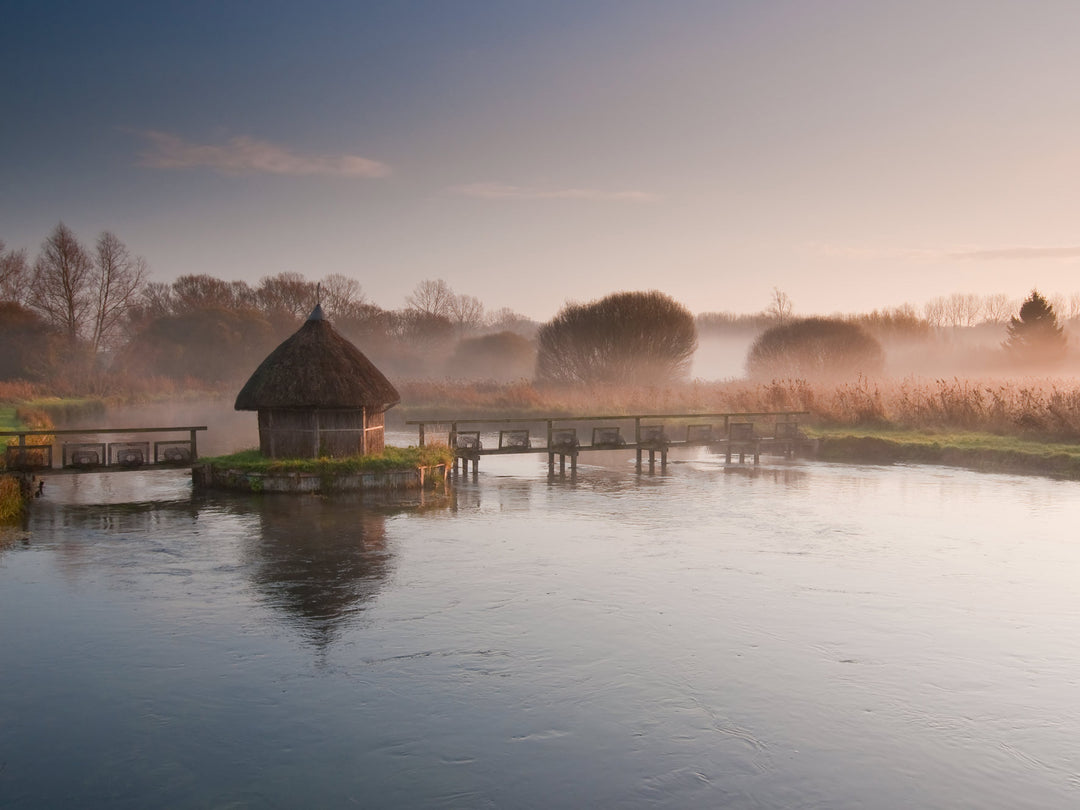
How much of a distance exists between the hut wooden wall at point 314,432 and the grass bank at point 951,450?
15.4m

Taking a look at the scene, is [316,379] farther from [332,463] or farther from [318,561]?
[318,561]

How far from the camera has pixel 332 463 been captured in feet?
68.0

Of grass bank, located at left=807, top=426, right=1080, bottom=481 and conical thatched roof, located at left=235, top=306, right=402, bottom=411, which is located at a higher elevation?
conical thatched roof, located at left=235, top=306, right=402, bottom=411

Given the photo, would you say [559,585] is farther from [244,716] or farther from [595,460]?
[595,460]

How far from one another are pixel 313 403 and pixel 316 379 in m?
0.71

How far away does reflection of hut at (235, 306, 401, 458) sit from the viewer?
2120 cm

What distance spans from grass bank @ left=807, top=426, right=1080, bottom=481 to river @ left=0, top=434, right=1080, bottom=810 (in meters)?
7.82

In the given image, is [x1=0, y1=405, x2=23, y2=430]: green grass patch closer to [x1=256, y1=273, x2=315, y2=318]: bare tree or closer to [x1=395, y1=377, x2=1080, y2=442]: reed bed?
[x1=395, y1=377, x2=1080, y2=442]: reed bed

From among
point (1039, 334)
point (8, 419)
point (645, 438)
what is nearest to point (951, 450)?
point (645, 438)

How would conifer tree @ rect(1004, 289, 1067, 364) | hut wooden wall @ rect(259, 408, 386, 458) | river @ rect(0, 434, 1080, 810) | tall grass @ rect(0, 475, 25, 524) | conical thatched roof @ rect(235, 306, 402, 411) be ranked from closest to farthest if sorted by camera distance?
river @ rect(0, 434, 1080, 810) → tall grass @ rect(0, 475, 25, 524) → conical thatched roof @ rect(235, 306, 402, 411) → hut wooden wall @ rect(259, 408, 386, 458) → conifer tree @ rect(1004, 289, 1067, 364)

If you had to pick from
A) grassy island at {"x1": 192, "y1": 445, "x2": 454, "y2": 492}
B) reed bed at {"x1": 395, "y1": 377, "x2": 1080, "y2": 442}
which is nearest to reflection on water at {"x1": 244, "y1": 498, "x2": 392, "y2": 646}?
grassy island at {"x1": 192, "y1": 445, "x2": 454, "y2": 492}

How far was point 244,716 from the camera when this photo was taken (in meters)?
7.93

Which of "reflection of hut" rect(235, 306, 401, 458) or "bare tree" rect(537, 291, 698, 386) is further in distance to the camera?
"bare tree" rect(537, 291, 698, 386)

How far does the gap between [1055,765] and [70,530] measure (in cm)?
1606
